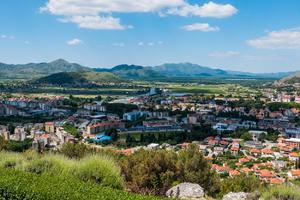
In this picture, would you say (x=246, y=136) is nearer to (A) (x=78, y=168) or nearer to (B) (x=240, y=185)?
(B) (x=240, y=185)

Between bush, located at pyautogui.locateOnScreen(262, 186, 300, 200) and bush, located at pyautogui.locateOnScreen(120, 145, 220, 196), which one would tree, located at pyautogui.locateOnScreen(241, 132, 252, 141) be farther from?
bush, located at pyautogui.locateOnScreen(262, 186, 300, 200)

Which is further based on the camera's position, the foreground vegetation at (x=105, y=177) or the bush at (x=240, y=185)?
the bush at (x=240, y=185)

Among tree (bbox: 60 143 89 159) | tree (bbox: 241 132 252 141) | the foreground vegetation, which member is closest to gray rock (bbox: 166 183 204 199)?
the foreground vegetation

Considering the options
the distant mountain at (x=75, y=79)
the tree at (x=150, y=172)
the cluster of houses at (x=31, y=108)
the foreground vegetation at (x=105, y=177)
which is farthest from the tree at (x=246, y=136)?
the distant mountain at (x=75, y=79)

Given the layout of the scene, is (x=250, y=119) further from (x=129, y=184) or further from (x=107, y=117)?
(x=129, y=184)

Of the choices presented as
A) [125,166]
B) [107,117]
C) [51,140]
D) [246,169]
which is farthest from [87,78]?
[125,166]

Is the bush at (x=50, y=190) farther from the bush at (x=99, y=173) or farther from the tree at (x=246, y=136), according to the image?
the tree at (x=246, y=136)

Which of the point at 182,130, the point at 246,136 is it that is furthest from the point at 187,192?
the point at 182,130
